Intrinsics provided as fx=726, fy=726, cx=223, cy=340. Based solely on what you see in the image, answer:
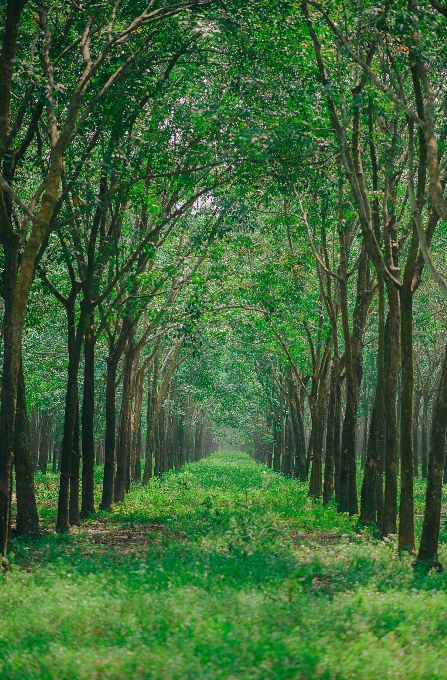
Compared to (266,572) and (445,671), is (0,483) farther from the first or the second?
(445,671)

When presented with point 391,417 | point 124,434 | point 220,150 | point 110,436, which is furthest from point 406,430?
point 124,434

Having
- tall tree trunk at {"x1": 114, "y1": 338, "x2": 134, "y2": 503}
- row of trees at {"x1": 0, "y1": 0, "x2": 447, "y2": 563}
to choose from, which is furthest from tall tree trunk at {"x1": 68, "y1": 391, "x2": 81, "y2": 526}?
tall tree trunk at {"x1": 114, "y1": 338, "x2": 134, "y2": 503}

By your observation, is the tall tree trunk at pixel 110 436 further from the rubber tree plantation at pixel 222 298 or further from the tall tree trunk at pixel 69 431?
the tall tree trunk at pixel 69 431

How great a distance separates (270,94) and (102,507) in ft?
35.5

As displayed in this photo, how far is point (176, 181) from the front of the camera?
14.5 m

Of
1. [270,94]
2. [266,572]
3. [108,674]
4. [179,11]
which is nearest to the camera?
[108,674]

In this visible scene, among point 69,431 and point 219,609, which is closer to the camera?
point 219,609

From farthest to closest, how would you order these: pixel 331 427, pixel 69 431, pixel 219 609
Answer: pixel 331 427 → pixel 69 431 → pixel 219 609

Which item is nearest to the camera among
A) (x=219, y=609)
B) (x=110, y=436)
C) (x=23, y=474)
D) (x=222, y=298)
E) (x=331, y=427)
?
(x=219, y=609)

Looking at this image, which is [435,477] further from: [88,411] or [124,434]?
[124,434]

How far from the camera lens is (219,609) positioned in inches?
275

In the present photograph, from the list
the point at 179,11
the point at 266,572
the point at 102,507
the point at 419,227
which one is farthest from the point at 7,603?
the point at 102,507

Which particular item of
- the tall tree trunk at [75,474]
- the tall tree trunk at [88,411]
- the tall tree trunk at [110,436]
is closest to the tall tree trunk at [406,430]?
the tall tree trunk at [75,474]

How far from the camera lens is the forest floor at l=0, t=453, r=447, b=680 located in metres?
5.57
